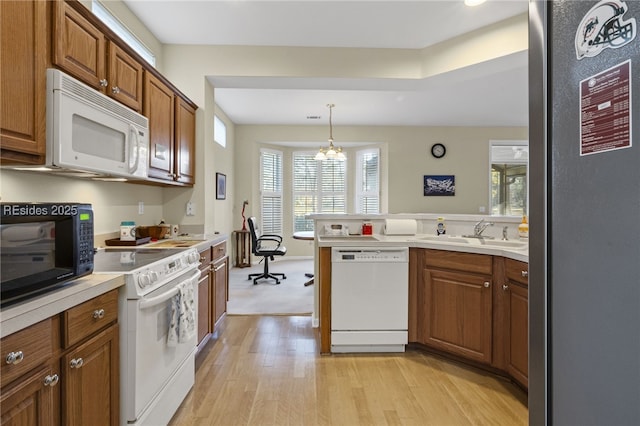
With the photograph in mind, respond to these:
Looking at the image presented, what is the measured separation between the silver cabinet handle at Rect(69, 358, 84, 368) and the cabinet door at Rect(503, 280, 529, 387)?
2248 millimetres

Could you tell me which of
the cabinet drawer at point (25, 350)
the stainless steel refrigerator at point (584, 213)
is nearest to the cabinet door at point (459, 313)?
the stainless steel refrigerator at point (584, 213)

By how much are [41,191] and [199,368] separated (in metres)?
1.56

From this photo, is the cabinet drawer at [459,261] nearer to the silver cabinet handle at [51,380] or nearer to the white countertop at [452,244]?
the white countertop at [452,244]

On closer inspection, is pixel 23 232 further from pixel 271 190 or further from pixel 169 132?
pixel 271 190

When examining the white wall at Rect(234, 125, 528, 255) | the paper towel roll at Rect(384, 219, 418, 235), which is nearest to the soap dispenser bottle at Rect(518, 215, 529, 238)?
the paper towel roll at Rect(384, 219, 418, 235)

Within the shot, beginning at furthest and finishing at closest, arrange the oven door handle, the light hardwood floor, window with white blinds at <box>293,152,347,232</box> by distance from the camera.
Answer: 1. window with white blinds at <box>293,152,347,232</box>
2. the light hardwood floor
3. the oven door handle

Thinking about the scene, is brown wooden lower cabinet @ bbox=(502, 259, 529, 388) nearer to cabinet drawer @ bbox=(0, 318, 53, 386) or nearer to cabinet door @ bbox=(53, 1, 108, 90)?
cabinet drawer @ bbox=(0, 318, 53, 386)

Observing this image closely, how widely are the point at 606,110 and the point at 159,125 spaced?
8.57 ft

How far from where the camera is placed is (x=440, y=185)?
6.51m

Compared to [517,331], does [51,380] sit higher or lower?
higher

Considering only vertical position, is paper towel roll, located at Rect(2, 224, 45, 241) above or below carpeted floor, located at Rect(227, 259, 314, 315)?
above

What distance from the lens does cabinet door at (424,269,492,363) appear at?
7.62 feet

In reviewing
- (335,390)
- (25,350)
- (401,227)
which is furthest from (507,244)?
(25,350)

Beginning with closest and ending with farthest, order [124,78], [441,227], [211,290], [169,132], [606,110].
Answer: [606,110], [124,78], [169,132], [211,290], [441,227]
